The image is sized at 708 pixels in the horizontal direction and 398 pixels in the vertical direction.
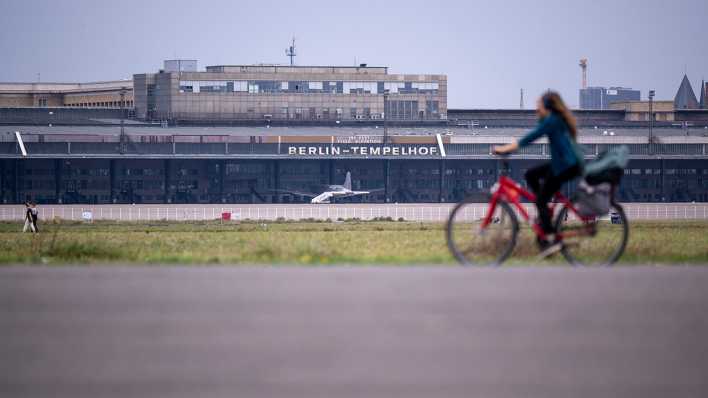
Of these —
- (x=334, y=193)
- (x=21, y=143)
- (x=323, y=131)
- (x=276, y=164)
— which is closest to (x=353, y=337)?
(x=334, y=193)

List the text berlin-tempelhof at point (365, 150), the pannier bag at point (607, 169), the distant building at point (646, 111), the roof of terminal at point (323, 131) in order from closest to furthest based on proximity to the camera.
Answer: the pannier bag at point (607, 169), the text berlin-tempelhof at point (365, 150), the roof of terminal at point (323, 131), the distant building at point (646, 111)

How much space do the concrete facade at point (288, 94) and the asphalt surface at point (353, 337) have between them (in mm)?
107459

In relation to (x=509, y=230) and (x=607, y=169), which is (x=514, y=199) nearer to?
(x=509, y=230)

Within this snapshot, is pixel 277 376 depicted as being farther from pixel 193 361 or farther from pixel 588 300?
pixel 588 300

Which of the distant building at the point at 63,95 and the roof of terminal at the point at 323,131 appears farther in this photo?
the distant building at the point at 63,95

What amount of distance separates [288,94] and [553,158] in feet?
349

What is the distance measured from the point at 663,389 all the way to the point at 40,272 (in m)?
4.10

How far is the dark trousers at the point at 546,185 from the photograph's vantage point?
31.2 ft

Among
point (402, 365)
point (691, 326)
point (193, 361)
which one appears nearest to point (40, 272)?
point (193, 361)

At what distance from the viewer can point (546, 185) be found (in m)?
9.58

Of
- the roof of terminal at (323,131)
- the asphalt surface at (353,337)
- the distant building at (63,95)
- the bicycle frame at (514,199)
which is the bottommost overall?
the asphalt surface at (353,337)

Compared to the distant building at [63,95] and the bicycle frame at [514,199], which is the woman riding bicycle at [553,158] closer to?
the bicycle frame at [514,199]

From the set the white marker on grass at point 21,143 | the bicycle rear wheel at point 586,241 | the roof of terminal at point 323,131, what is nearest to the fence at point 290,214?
the white marker on grass at point 21,143

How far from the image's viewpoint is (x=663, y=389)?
497 cm
